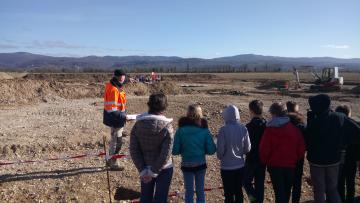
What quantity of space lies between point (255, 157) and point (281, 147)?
43cm

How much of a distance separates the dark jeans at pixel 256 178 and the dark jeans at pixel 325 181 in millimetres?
642

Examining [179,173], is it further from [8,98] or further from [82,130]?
[8,98]

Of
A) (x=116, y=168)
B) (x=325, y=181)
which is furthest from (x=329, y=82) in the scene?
(x=325, y=181)

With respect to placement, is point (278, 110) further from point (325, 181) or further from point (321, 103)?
point (325, 181)

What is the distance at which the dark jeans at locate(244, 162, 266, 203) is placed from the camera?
5.23m

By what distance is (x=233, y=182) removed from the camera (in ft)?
16.3

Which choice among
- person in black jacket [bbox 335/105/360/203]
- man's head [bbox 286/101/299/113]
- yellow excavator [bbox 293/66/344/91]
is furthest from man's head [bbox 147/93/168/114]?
yellow excavator [bbox 293/66/344/91]

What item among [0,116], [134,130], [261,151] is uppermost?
[134,130]

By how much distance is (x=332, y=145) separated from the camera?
4.93 metres

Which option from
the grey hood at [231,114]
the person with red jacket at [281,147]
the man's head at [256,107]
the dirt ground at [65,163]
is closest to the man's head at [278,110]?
the person with red jacket at [281,147]

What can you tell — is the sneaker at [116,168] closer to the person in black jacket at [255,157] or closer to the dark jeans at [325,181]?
the person in black jacket at [255,157]

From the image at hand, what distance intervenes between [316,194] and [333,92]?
30262 mm

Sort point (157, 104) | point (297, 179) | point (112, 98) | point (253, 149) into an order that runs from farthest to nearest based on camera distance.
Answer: point (112, 98) < point (297, 179) < point (253, 149) < point (157, 104)

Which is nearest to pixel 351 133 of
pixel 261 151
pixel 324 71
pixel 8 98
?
pixel 261 151
